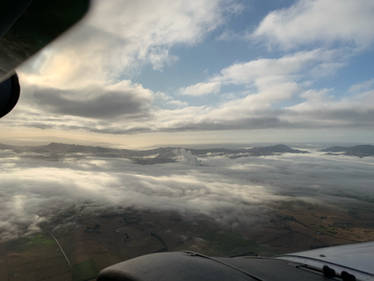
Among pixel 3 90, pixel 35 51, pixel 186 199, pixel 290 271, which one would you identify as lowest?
pixel 186 199

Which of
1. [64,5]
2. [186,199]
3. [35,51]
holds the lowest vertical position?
[186,199]

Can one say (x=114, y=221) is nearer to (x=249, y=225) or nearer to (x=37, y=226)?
(x=37, y=226)

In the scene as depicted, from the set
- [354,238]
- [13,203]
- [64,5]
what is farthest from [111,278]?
[13,203]

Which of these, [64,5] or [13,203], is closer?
[64,5]

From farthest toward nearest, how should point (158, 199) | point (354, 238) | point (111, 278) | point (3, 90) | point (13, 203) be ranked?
1. point (158, 199)
2. point (13, 203)
3. point (354, 238)
4. point (111, 278)
5. point (3, 90)

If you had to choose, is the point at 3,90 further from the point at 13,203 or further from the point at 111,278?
the point at 13,203

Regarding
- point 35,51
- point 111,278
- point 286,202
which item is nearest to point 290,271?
point 111,278

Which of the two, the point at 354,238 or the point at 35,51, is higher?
the point at 35,51

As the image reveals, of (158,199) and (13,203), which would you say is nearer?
(13,203)

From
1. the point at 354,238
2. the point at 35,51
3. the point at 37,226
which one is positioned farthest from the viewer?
the point at 37,226
